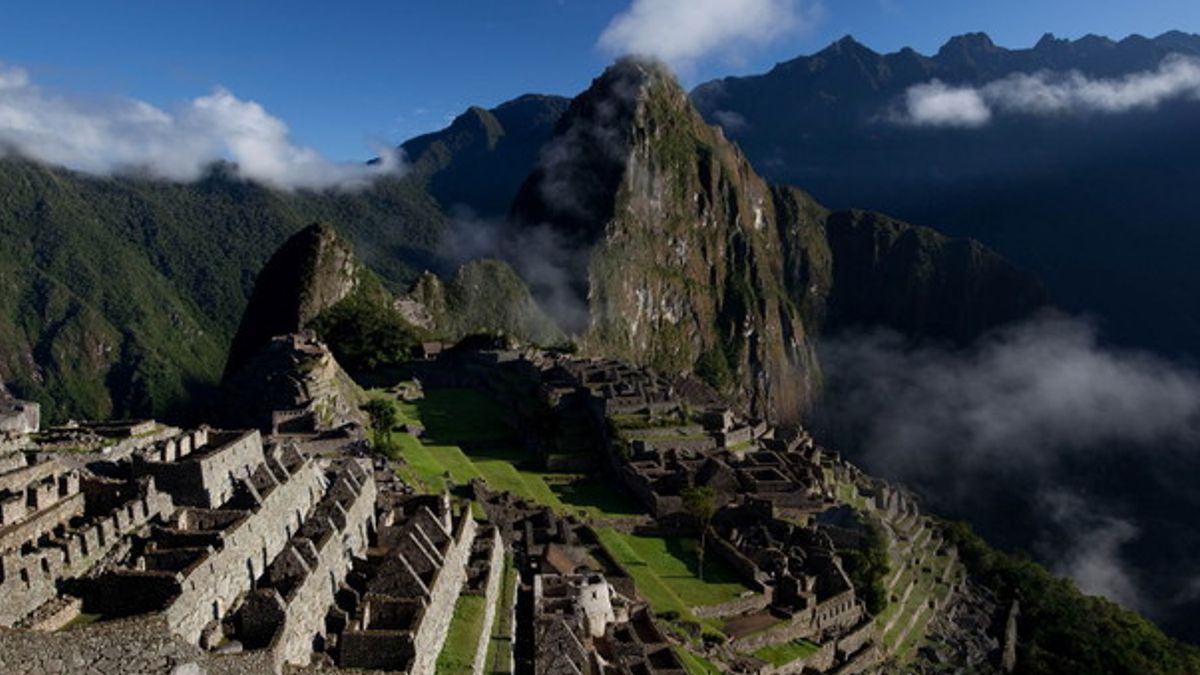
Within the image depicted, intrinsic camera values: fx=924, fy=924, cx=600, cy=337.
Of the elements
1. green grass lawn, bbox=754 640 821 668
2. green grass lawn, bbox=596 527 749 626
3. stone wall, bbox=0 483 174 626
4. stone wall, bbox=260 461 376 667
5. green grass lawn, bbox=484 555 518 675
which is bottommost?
green grass lawn, bbox=754 640 821 668

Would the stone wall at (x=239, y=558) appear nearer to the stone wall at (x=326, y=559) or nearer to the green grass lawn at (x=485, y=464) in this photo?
the stone wall at (x=326, y=559)

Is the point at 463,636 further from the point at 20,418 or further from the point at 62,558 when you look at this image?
the point at 20,418

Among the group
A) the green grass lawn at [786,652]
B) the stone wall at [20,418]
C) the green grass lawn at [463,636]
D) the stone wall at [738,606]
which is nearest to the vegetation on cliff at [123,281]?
the stone wall at [20,418]

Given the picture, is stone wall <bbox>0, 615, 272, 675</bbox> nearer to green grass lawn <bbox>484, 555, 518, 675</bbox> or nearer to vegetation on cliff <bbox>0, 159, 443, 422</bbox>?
green grass lawn <bbox>484, 555, 518, 675</bbox>

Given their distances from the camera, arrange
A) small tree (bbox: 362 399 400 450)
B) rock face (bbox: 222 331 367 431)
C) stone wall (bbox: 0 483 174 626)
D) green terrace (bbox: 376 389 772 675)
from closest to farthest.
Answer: stone wall (bbox: 0 483 174 626), green terrace (bbox: 376 389 772 675), small tree (bbox: 362 399 400 450), rock face (bbox: 222 331 367 431)

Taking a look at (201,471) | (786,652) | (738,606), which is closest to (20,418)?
(201,471)

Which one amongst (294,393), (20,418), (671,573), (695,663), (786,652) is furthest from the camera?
(294,393)

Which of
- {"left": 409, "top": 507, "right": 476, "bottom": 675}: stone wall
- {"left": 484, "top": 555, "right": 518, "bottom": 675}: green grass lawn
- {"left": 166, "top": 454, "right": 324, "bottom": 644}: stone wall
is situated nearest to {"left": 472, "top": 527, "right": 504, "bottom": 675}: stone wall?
{"left": 484, "top": 555, "right": 518, "bottom": 675}: green grass lawn
